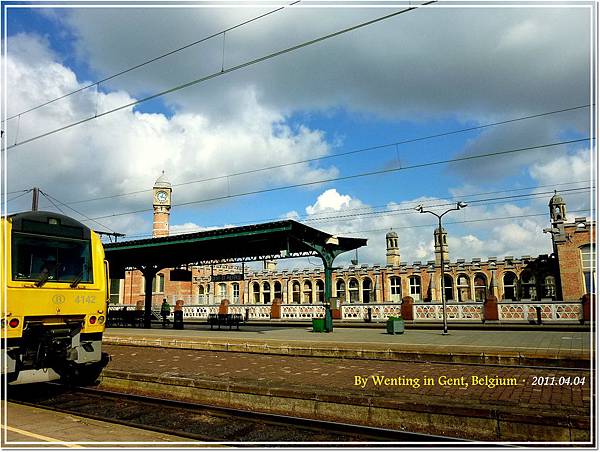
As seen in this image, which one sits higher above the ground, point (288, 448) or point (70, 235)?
point (70, 235)

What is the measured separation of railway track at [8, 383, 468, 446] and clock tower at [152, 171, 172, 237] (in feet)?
155

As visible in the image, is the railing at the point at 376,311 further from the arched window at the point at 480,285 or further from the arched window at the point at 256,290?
the arched window at the point at 256,290

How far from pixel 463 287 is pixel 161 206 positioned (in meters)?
36.0

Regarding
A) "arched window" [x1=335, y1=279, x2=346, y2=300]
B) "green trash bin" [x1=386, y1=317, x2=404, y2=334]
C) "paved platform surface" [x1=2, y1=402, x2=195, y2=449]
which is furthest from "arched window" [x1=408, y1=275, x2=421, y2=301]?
"paved platform surface" [x1=2, y1=402, x2=195, y2=449]

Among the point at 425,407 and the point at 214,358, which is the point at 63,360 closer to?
the point at 214,358

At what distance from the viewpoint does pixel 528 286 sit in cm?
4603

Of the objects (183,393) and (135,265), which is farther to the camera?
(135,265)

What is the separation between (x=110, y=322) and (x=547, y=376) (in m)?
24.5

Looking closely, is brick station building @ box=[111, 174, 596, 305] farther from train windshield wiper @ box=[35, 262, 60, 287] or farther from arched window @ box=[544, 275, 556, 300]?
train windshield wiper @ box=[35, 262, 60, 287]

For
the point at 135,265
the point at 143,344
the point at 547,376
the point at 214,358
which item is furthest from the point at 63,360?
the point at 135,265

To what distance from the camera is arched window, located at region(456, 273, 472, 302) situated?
161 ft

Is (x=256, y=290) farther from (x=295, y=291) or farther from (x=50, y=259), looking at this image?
(x=50, y=259)

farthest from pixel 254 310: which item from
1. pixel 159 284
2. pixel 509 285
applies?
pixel 509 285

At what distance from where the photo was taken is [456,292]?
49.9m
